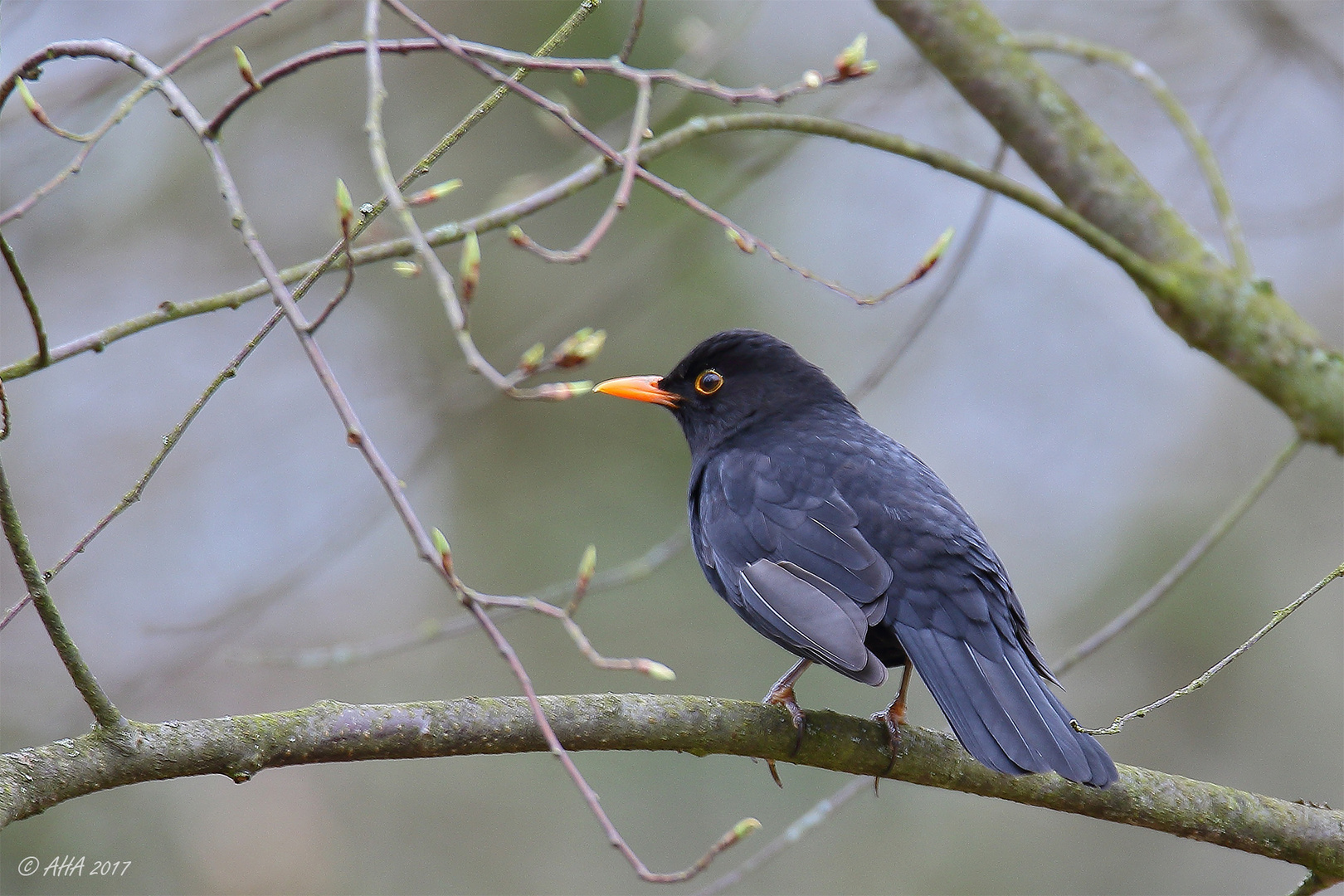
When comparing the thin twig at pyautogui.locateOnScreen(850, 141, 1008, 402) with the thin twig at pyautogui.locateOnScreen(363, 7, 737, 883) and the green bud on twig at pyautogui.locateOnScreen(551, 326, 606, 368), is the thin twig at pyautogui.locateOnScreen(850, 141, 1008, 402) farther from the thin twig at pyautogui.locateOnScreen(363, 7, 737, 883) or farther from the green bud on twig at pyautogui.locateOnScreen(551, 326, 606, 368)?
the thin twig at pyautogui.locateOnScreen(363, 7, 737, 883)

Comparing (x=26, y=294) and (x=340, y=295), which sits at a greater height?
(x=26, y=294)

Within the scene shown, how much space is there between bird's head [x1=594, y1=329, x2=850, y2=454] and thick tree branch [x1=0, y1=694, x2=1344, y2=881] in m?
1.57

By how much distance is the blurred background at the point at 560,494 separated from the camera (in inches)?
289

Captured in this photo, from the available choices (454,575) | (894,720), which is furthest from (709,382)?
(454,575)

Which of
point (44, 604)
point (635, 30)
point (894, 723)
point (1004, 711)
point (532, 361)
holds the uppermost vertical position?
point (635, 30)

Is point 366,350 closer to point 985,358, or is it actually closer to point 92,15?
point 92,15

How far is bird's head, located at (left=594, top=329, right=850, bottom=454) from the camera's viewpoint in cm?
459

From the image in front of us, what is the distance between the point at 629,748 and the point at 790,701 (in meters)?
0.73

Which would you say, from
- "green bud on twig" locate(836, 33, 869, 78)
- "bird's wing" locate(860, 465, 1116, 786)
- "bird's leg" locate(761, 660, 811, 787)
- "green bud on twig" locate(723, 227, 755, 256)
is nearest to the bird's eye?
"bird's wing" locate(860, 465, 1116, 786)

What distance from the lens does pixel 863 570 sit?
3578mm

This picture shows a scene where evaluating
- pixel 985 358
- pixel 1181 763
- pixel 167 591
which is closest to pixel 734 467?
pixel 167 591

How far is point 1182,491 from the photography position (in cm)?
859

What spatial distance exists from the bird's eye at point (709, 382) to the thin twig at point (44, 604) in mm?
2785

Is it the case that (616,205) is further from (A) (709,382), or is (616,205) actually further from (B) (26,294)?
(A) (709,382)
